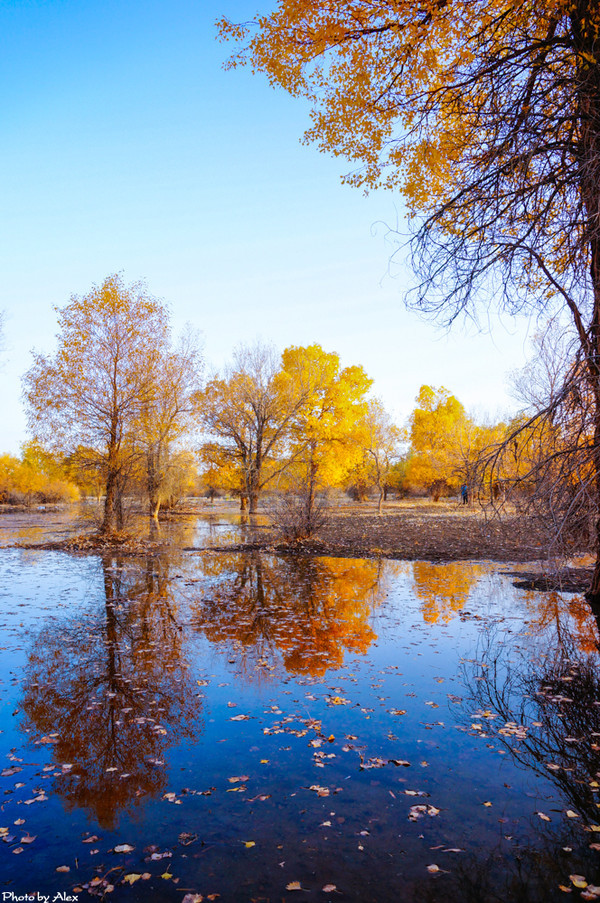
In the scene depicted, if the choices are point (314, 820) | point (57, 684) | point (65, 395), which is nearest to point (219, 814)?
point (314, 820)

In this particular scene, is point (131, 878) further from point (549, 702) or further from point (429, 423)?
Result: point (429, 423)

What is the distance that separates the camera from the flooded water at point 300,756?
2.99 m

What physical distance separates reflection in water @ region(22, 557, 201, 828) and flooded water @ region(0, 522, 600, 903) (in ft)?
0.09

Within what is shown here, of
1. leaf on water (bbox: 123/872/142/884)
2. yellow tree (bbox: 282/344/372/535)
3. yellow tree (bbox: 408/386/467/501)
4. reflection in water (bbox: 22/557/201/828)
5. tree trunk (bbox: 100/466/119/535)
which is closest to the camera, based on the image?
leaf on water (bbox: 123/872/142/884)

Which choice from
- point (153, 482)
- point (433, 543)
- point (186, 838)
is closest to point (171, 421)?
point (153, 482)

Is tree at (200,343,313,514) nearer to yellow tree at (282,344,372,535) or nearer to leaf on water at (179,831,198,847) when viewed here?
yellow tree at (282,344,372,535)

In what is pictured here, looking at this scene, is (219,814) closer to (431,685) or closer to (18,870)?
(18,870)

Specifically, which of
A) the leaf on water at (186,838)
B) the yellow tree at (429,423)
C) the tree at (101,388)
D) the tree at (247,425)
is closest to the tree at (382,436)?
the yellow tree at (429,423)

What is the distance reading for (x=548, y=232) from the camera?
5.46 m

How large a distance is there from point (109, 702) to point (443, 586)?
27.3 ft

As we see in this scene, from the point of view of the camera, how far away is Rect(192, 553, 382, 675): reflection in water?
7.07 metres

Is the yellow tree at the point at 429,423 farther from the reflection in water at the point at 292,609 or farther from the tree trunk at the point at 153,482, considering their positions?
the reflection in water at the point at 292,609

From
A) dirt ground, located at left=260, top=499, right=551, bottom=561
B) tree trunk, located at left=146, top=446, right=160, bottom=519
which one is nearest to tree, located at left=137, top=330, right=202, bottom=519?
tree trunk, located at left=146, top=446, right=160, bottom=519

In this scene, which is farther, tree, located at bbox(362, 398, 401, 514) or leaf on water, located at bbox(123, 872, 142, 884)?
tree, located at bbox(362, 398, 401, 514)
